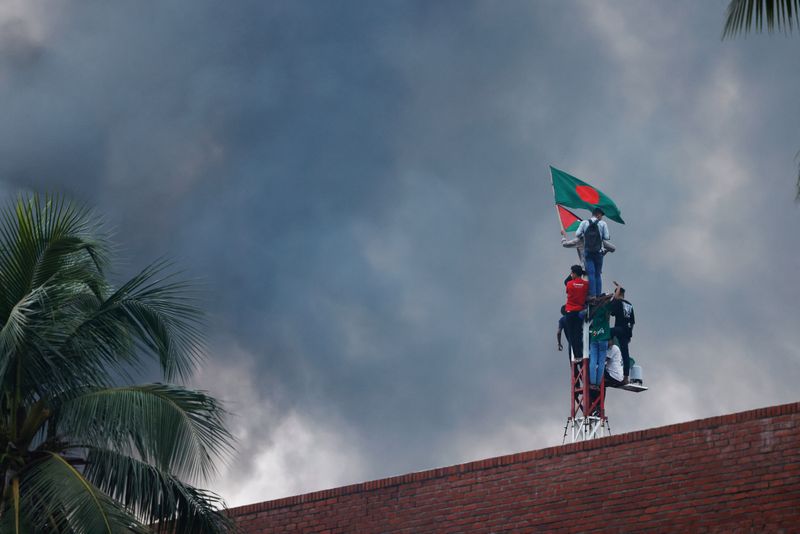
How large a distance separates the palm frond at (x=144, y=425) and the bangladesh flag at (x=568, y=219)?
11.5 meters

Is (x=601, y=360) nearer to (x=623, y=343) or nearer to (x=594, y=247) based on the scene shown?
(x=623, y=343)

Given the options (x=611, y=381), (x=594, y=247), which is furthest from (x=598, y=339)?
(x=594, y=247)

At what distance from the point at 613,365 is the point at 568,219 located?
3.34 meters

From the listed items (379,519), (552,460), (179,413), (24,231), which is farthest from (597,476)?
(24,231)

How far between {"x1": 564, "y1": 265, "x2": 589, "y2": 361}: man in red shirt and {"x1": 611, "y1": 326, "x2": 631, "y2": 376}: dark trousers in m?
0.67

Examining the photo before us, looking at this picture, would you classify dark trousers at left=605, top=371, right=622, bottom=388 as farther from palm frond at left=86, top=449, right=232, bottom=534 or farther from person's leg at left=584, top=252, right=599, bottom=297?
palm frond at left=86, top=449, right=232, bottom=534

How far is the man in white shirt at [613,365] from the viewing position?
2283cm

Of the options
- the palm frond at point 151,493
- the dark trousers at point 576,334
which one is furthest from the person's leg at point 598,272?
the palm frond at point 151,493

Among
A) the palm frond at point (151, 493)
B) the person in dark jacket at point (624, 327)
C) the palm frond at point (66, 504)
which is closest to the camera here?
the palm frond at point (66, 504)

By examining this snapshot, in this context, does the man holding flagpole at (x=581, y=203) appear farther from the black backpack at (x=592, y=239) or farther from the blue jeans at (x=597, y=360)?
the blue jeans at (x=597, y=360)

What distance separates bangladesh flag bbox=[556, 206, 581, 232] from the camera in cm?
2425

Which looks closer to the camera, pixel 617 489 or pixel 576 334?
pixel 617 489

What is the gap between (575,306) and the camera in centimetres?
2283

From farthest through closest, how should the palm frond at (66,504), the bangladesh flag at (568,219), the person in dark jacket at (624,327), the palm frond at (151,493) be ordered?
the bangladesh flag at (568,219) → the person in dark jacket at (624,327) → the palm frond at (151,493) → the palm frond at (66,504)
